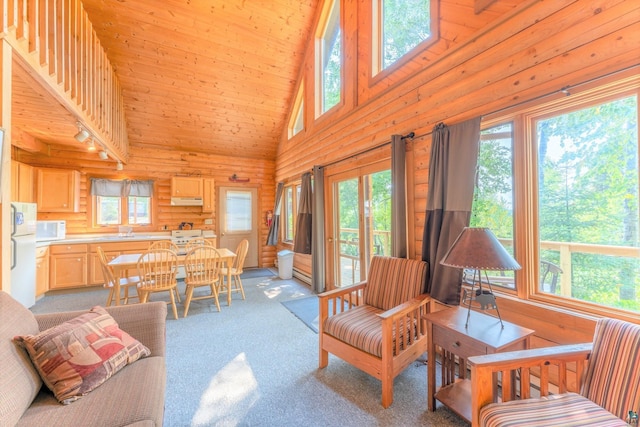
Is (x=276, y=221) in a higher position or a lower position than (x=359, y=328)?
higher

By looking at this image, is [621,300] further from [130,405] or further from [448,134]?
[130,405]

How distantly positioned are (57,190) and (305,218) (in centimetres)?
448

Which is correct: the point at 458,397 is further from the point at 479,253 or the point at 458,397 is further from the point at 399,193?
the point at 399,193

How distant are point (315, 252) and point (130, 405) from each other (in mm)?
3363

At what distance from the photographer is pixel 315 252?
14.7ft

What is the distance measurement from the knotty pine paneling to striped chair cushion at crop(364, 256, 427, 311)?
15.4ft

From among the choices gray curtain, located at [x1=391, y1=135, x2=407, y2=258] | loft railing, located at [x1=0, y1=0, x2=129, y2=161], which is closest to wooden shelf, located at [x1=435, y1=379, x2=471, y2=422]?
gray curtain, located at [x1=391, y1=135, x2=407, y2=258]

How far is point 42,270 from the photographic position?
14.1 ft

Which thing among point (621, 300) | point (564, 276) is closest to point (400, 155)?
point (564, 276)

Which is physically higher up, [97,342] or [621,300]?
[621,300]

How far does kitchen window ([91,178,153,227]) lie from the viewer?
539cm

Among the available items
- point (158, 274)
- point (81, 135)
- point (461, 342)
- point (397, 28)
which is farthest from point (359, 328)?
point (81, 135)

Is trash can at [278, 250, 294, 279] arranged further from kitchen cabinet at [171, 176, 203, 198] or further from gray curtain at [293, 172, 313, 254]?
kitchen cabinet at [171, 176, 203, 198]

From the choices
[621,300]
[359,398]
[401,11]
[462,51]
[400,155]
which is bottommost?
[359,398]
